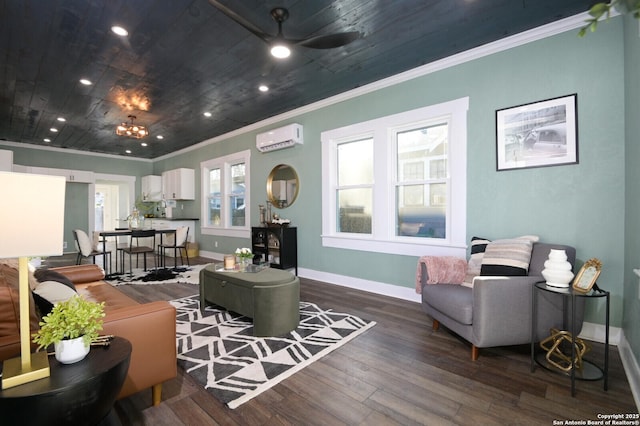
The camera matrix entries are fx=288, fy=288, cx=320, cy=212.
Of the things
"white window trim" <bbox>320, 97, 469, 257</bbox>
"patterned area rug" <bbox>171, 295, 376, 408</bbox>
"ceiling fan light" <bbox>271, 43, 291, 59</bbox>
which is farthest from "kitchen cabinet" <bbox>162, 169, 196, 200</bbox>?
"ceiling fan light" <bbox>271, 43, 291, 59</bbox>

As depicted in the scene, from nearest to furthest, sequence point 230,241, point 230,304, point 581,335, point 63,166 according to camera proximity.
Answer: point 581,335 → point 230,304 → point 230,241 → point 63,166

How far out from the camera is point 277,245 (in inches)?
191

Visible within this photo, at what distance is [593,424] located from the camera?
5.09 feet

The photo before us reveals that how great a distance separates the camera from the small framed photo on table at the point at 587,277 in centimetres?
186

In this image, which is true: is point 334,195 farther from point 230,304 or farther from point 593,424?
point 593,424

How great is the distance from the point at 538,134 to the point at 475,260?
4.39 ft

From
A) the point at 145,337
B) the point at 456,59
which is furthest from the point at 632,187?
the point at 145,337

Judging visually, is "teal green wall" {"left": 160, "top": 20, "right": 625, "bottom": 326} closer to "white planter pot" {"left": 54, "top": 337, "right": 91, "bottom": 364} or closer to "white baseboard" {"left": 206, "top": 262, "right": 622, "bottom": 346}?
"white baseboard" {"left": 206, "top": 262, "right": 622, "bottom": 346}

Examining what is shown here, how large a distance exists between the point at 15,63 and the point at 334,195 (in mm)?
4128

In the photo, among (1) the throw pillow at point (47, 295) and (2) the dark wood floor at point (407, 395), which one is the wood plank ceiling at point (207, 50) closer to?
(1) the throw pillow at point (47, 295)

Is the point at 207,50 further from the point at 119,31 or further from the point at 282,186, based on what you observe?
the point at 282,186

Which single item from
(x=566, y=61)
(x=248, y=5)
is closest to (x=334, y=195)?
(x=248, y=5)

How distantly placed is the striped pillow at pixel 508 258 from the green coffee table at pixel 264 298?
67.1 inches

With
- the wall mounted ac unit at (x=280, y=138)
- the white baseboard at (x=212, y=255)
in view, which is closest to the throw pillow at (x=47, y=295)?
the wall mounted ac unit at (x=280, y=138)
